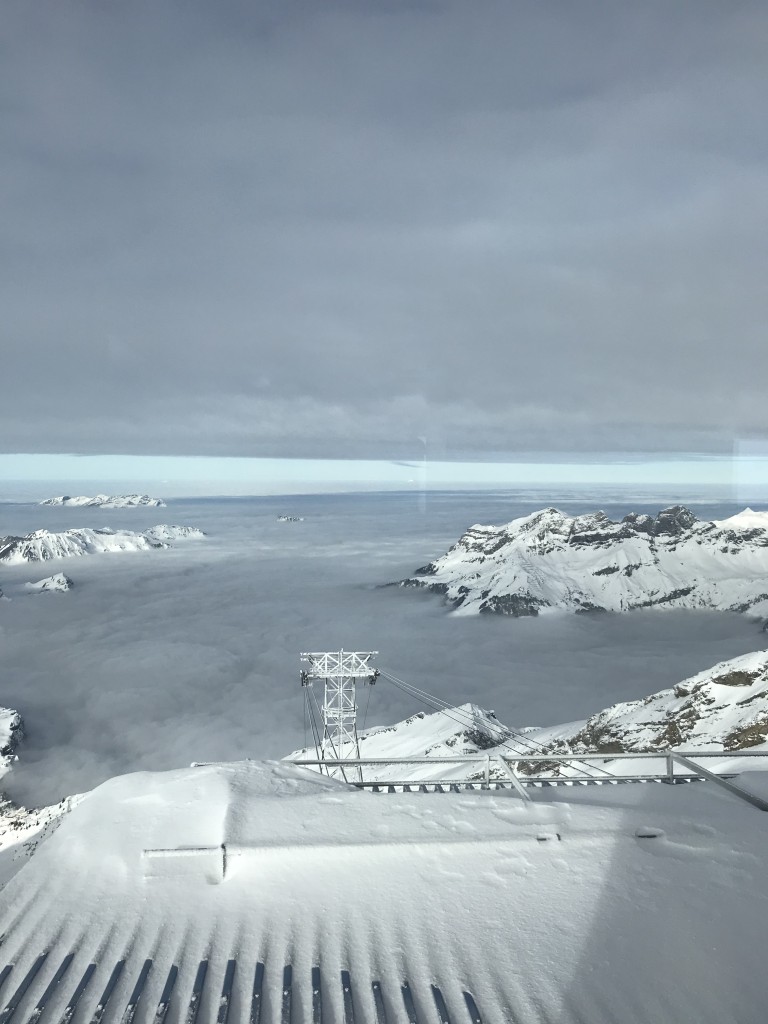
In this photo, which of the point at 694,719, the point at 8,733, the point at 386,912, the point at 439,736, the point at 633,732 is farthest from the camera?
the point at 8,733

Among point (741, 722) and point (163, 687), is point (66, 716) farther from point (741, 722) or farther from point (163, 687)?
point (741, 722)

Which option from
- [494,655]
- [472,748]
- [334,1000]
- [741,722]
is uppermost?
[334,1000]

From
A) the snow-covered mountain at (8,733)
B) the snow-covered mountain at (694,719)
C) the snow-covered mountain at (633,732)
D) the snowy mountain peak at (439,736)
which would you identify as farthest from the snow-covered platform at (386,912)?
the snow-covered mountain at (8,733)

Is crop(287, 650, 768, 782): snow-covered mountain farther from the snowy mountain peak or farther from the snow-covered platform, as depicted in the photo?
the snow-covered platform

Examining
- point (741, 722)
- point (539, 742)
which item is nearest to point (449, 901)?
point (741, 722)

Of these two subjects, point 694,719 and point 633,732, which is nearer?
point 694,719

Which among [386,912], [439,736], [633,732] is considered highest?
[386,912]

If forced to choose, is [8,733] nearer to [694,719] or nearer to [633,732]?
[633,732]

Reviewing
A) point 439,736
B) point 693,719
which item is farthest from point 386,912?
point 439,736

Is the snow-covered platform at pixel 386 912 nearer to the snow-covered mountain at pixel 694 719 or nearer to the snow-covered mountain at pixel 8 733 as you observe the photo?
the snow-covered mountain at pixel 694 719
